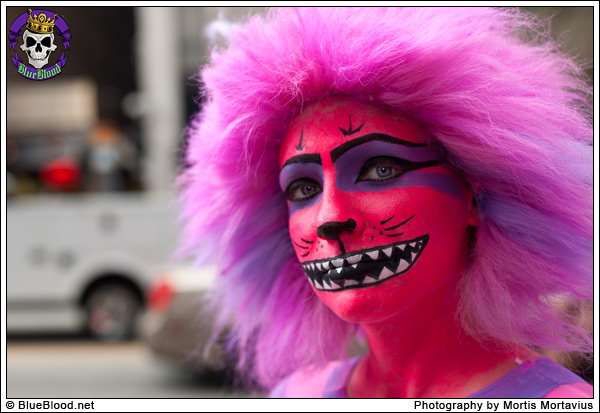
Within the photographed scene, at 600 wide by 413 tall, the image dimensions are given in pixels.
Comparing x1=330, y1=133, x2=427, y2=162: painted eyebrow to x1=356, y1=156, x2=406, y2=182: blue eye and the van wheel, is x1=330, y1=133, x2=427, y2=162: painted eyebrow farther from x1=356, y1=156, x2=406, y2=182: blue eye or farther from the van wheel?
the van wheel

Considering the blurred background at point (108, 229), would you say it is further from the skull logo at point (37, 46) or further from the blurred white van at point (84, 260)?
the skull logo at point (37, 46)

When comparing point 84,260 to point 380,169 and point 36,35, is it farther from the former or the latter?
point 380,169

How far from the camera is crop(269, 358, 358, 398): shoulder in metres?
1.47

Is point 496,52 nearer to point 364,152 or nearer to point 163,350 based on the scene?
point 364,152

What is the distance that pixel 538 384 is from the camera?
119 cm

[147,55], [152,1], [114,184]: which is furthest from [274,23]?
[147,55]

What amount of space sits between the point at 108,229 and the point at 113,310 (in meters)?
1.00

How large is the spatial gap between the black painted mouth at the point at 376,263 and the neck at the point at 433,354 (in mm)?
128

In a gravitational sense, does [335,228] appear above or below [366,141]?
below

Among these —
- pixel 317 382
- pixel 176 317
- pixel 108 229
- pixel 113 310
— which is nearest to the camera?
pixel 317 382

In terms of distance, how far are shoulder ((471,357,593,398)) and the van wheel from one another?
638 centimetres

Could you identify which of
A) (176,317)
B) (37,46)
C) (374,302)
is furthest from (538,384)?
(176,317)

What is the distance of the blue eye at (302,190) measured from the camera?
1.30 meters

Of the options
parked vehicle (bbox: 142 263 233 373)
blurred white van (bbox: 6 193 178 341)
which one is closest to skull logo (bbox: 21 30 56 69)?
parked vehicle (bbox: 142 263 233 373)
